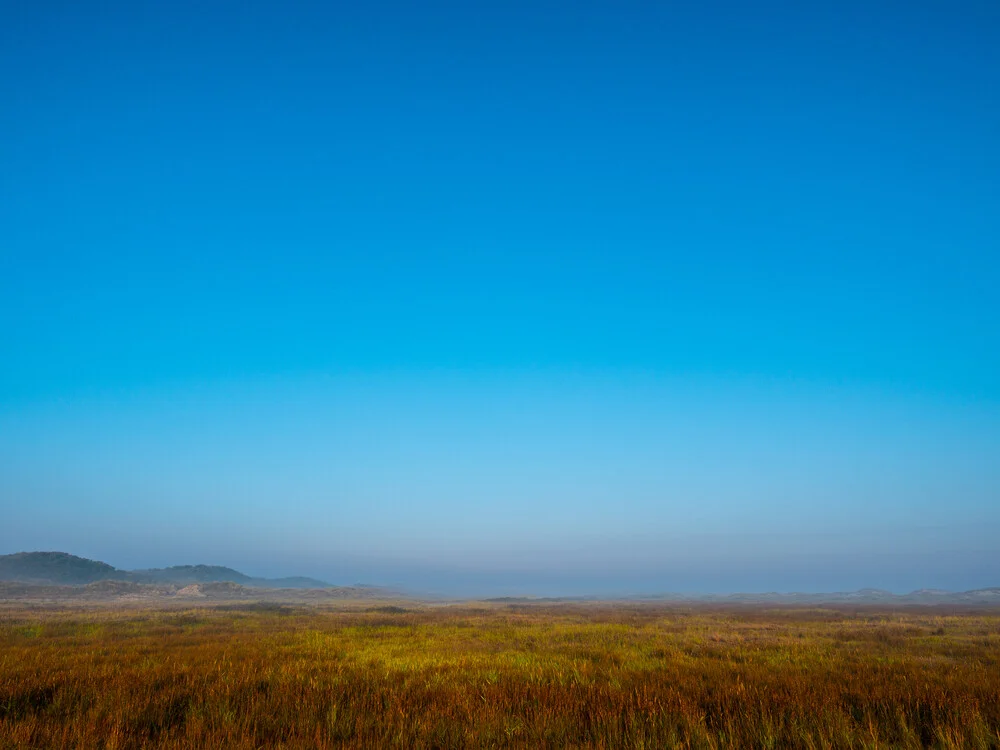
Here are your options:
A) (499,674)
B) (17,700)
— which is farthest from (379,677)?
→ (17,700)

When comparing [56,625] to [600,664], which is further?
[56,625]

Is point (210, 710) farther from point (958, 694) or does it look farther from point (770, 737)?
point (958, 694)

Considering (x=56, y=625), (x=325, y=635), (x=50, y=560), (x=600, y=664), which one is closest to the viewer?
(x=600, y=664)

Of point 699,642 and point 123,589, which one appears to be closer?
point 699,642

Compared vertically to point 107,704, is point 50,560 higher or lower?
lower

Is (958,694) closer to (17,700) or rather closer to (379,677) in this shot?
(379,677)

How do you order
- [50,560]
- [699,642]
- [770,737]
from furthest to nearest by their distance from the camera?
[50,560] < [699,642] < [770,737]

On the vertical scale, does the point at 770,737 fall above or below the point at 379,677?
above

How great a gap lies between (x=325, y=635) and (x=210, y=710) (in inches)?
640

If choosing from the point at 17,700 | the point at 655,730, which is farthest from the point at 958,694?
the point at 17,700

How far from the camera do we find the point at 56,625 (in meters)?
24.2

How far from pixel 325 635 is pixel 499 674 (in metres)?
13.8

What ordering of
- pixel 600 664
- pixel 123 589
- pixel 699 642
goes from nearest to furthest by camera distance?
1. pixel 600 664
2. pixel 699 642
3. pixel 123 589

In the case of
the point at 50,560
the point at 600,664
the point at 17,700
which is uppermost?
the point at 17,700
